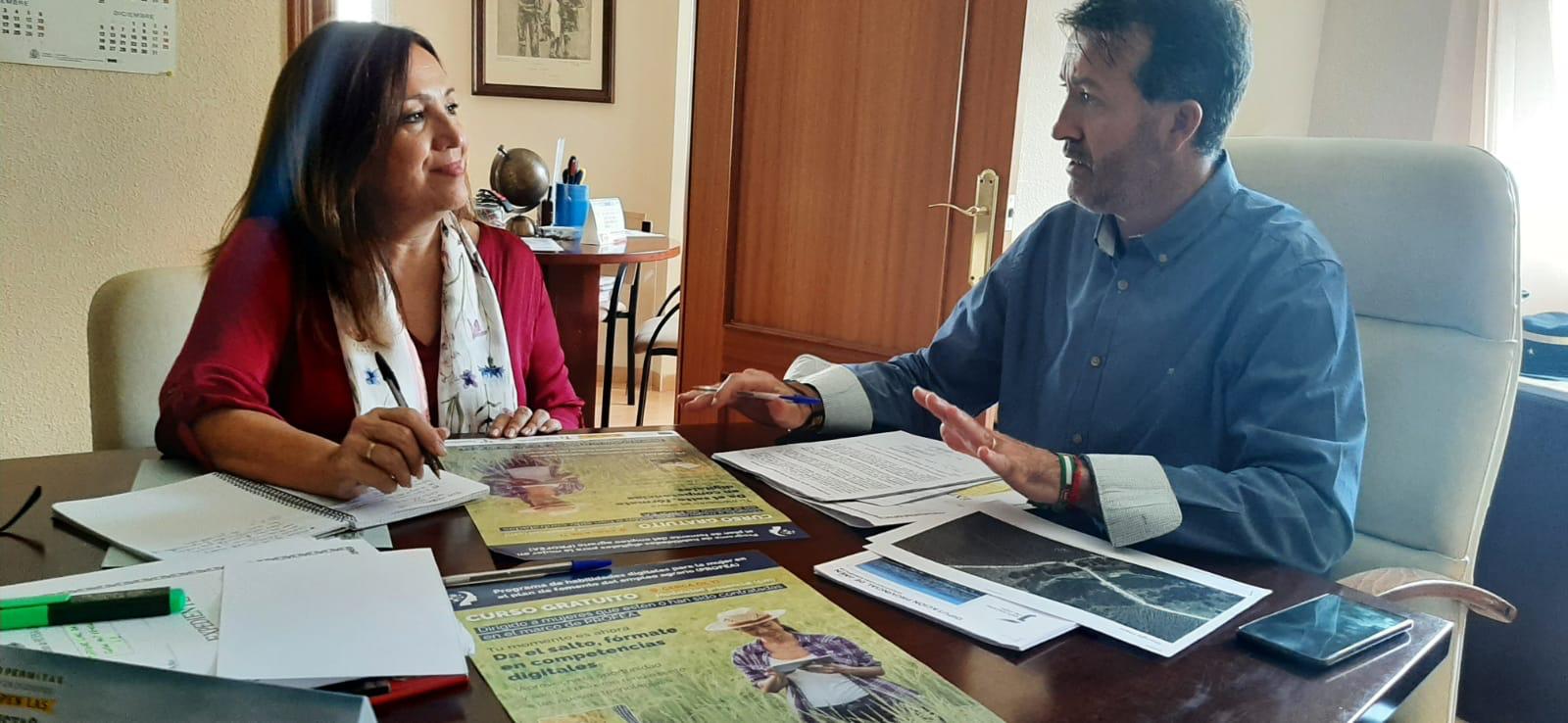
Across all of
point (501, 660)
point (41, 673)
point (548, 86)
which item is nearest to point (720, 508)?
point (501, 660)

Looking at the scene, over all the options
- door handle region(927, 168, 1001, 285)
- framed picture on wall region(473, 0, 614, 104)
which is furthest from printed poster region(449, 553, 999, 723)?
framed picture on wall region(473, 0, 614, 104)

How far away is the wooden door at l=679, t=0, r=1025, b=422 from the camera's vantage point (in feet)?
7.80

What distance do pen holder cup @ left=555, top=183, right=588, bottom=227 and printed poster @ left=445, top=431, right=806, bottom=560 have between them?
2.03 m

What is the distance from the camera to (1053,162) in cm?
270

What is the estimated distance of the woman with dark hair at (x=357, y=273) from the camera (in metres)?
1.28

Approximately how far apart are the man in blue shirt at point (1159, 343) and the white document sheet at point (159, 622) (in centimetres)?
62

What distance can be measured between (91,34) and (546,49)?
106 inches

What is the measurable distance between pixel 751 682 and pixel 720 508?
0.35m

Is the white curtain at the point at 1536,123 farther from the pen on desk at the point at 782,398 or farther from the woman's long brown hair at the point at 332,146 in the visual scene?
the woman's long brown hair at the point at 332,146

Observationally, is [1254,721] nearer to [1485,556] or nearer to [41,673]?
[41,673]

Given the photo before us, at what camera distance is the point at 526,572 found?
820 mm

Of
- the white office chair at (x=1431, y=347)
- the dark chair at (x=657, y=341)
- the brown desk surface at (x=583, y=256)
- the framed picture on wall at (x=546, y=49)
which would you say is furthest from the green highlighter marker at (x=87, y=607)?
the framed picture on wall at (x=546, y=49)

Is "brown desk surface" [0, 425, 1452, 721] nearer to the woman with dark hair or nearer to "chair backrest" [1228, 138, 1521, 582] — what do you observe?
the woman with dark hair

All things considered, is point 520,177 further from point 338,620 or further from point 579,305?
point 338,620
